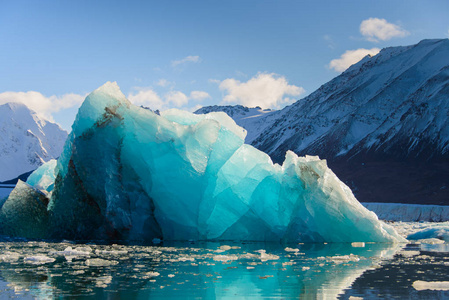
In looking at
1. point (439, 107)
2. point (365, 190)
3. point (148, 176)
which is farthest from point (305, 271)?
point (439, 107)

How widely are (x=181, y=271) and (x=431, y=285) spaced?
3540mm

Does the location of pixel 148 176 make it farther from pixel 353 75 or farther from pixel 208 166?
pixel 353 75

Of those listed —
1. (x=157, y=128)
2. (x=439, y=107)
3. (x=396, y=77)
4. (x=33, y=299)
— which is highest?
(x=396, y=77)

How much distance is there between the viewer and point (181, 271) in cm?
778

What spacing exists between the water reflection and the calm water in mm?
11

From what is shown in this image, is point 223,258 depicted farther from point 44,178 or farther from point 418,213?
point 418,213

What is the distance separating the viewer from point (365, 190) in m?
56.0

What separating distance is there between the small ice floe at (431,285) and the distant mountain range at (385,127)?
44429 mm

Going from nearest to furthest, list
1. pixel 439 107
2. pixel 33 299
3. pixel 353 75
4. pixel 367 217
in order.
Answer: pixel 33 299
pixel 367 217
pixel 439 107
pixel 353 75

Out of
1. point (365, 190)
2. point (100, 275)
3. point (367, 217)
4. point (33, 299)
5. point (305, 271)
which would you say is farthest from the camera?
point (365, 190)

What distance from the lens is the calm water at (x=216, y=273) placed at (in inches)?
236

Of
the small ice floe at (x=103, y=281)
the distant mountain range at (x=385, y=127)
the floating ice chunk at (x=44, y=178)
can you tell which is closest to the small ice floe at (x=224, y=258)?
the small ice floe at (x=103, y=281)

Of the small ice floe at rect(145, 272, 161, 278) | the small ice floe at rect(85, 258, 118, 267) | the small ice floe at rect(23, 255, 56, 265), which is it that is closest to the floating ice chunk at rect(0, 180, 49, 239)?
the small ice floe at rect(23, 255, 56, 265)

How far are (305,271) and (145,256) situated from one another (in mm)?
3236
